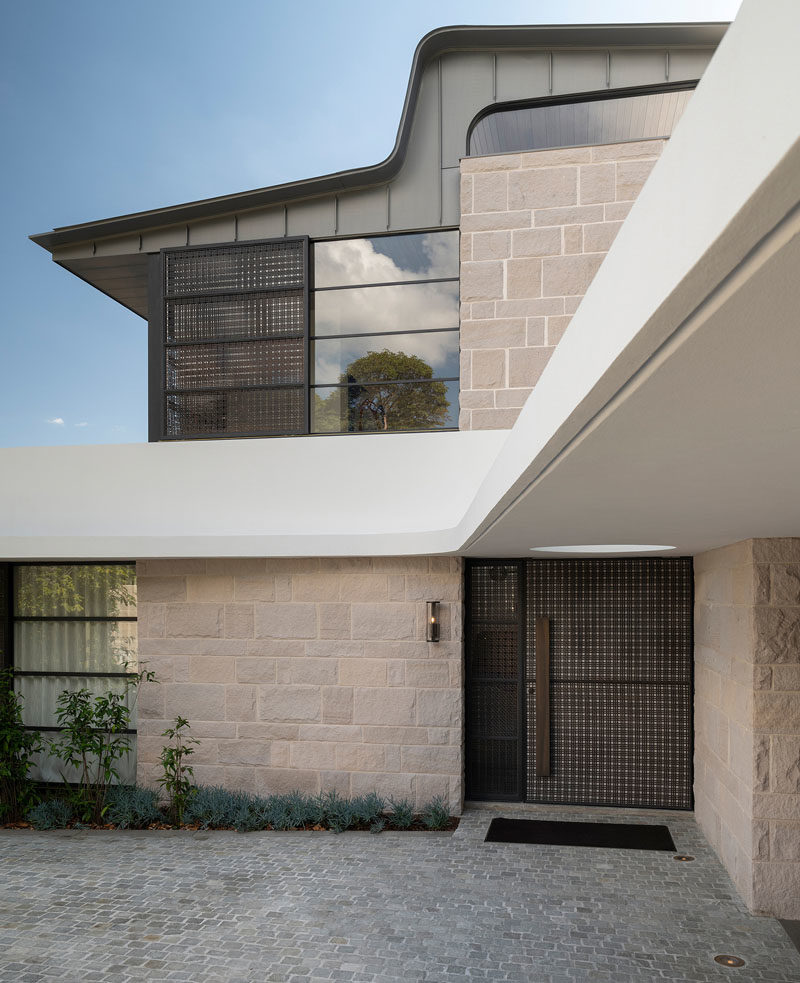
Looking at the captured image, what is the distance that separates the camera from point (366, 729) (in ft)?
22.9

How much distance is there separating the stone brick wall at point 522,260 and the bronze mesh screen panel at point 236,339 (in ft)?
5.16

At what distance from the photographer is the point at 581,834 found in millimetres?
6402

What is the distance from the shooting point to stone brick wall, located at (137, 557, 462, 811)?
6914mm

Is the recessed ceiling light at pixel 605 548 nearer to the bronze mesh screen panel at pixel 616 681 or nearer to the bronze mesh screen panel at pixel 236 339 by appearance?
the bronze mesh screen panel at pixel 616 681

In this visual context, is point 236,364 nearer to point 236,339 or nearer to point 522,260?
point 236,339

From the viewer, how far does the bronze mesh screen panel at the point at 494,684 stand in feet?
23.4

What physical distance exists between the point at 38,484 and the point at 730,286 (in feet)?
25.7

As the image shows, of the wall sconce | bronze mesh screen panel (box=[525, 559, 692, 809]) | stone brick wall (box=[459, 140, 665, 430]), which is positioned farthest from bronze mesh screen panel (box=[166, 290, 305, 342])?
bronze mesh screen panel (box=[525, 559, 692, 809])

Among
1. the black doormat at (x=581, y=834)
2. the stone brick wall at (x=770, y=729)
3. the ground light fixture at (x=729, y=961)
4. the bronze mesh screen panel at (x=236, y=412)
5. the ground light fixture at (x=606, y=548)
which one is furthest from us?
the bronze mesh screen panel at (x=236, y=412)

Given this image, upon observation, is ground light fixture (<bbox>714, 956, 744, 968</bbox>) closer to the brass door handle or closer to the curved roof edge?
the brass door handle

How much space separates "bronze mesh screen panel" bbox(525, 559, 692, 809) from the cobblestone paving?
0.65 meters

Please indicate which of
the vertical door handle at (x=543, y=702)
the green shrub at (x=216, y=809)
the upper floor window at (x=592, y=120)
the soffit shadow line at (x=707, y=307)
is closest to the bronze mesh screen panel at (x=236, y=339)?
the upper floor window at (x=592, y=120)

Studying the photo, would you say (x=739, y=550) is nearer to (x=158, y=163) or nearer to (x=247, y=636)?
(x=247, y=636)

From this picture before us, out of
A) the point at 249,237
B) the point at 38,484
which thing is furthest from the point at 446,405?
the point at 38,484
